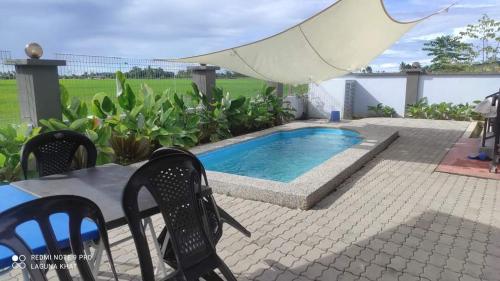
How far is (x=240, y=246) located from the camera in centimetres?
317

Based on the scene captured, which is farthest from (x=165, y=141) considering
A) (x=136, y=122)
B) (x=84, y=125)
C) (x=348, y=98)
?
(x=348, y=98)

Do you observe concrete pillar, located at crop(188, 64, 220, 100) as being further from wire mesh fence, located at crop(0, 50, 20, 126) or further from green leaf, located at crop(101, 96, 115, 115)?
wire mesh fence, located at crop(0, 50, 20, 126)

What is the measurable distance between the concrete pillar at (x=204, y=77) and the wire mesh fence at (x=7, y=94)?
4.06 m

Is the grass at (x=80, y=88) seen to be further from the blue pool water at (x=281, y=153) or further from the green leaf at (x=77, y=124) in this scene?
the blue pool water at (x=281, y=153)

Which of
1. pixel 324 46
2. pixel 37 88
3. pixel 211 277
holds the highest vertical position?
pixel 324 46

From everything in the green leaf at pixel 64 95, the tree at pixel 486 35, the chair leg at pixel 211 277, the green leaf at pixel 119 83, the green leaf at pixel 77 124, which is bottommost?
the chair leg at pixel 211 277

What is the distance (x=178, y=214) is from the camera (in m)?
1.86

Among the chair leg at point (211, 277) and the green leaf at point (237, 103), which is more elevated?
the green leaf at point (237, 103)

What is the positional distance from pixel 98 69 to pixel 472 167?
22.9ft

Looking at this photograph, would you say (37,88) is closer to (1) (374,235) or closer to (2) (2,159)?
(2) (2,159)

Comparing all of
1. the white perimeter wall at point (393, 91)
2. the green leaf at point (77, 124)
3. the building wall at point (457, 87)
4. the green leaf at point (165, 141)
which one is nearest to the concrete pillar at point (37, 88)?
the green leaf at point (77, 124)

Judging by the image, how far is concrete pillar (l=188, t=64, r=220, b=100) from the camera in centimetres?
846

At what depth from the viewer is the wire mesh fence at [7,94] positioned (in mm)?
5088

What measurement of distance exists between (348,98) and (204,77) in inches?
276
